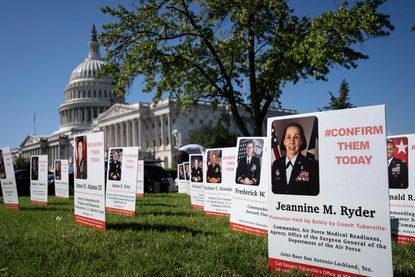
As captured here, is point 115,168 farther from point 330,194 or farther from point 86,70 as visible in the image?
point 86,70

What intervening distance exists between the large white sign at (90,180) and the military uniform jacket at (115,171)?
9.42 ft

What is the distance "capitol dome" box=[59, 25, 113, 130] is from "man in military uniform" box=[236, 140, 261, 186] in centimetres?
13133

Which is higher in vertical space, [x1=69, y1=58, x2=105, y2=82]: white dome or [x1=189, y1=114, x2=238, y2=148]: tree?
[x1=69, y1=58, x2=105, y2=82]: white dome

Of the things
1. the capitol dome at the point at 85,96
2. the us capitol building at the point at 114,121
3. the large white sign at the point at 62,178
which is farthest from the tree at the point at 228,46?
the capitol dome at the point at 85,96

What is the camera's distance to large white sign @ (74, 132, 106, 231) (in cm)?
770

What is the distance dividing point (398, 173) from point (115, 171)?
7215 mm

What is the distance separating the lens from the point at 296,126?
15.5 ft

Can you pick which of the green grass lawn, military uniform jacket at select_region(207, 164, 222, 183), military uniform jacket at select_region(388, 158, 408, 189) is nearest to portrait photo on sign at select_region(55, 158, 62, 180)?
military uniform jacket at select_region(207, 164, 222, 183)

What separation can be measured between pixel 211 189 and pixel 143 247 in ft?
15.2

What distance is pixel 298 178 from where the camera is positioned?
465cm

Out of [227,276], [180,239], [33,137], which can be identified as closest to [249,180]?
[180,239]

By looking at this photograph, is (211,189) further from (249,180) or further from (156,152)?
(156,152)

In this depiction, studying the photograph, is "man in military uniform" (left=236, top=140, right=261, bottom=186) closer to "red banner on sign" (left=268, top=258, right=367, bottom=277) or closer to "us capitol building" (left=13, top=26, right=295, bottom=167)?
"red banner on sign" (left=268, top=258, right=367, bottom=277)

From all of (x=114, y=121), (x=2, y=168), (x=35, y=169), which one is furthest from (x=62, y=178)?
(x=114, y=121)
